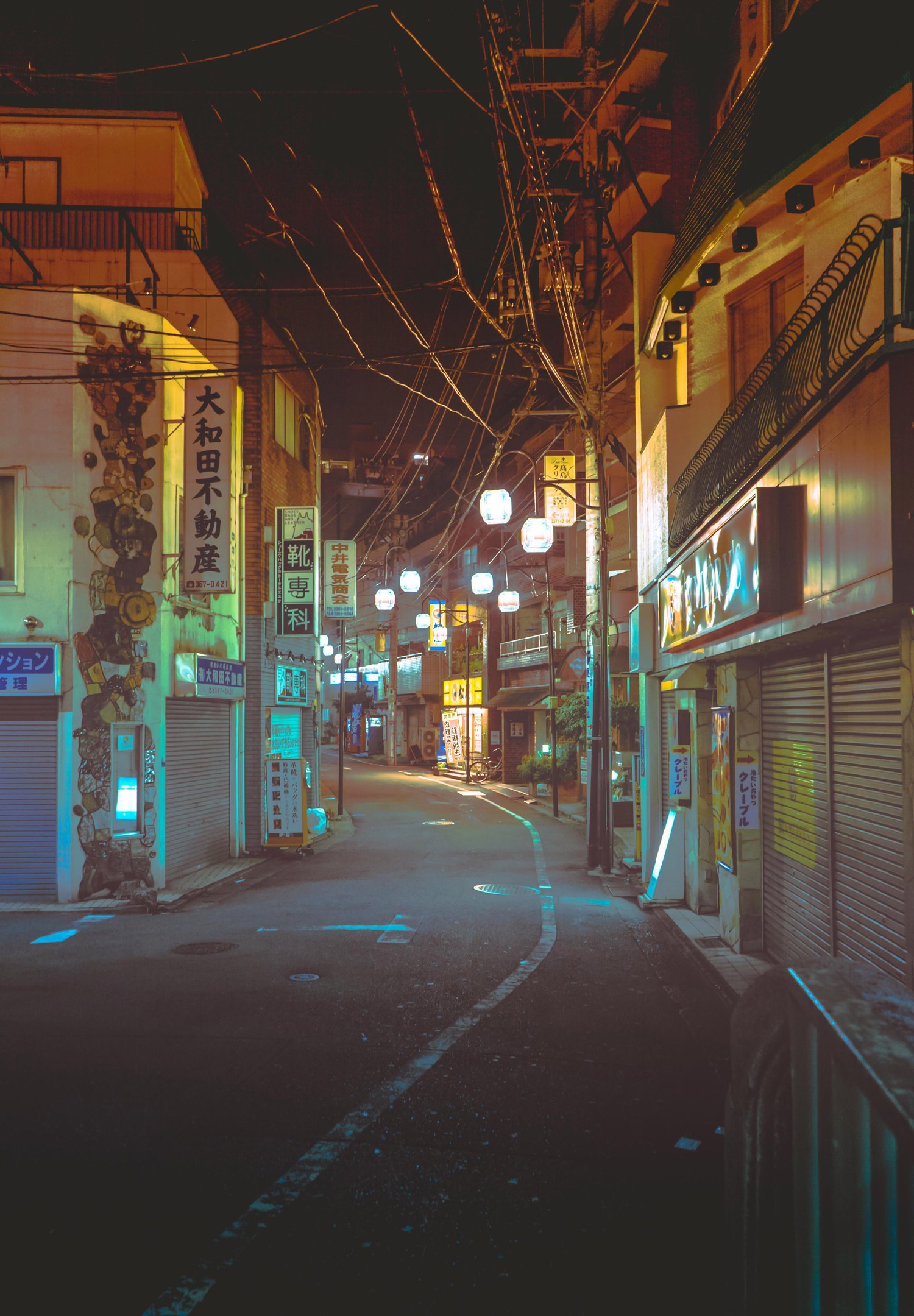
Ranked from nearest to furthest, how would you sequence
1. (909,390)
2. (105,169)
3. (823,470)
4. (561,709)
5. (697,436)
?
(909,390)
(823,470)
(697,436)
(105,169)
(561,709)

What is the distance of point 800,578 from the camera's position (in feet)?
24.7

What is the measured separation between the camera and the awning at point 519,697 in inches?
1517

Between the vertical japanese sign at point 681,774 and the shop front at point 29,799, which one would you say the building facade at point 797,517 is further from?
the shop front at point 29,799

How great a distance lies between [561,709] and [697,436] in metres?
18.2

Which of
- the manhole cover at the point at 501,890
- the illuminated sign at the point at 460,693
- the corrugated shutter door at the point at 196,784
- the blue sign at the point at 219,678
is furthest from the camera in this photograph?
the illuminated sign at the point at 460,693

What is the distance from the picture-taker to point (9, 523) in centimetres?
1430

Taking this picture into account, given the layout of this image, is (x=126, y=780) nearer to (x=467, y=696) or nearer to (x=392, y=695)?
(x=467, y=696)

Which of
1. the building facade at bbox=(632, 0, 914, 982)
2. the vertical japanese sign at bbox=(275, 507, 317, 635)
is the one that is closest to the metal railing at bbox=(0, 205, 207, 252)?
the vertical japanese sign at bbox=(275, 507, 317, 635)

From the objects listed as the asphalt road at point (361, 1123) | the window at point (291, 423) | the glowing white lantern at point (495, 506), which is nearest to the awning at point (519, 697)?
the window at point (291, 423)

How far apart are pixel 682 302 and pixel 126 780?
37.1 feet

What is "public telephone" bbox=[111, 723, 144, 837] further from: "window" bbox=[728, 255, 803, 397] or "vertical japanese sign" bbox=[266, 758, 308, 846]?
"window" bbox=[728, 255, 803, 397]

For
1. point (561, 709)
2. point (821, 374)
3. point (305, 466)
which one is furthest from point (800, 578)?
point (561, 709)

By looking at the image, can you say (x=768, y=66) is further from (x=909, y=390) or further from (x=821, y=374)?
(x=909, y=390)

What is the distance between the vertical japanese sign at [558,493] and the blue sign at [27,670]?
38.8 feet
